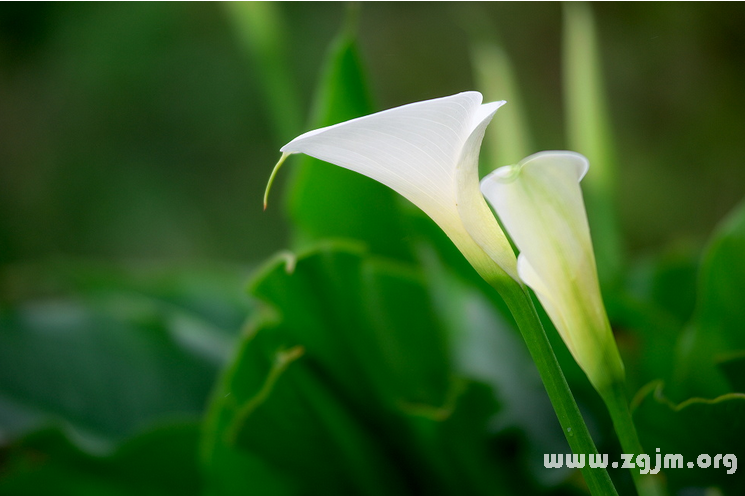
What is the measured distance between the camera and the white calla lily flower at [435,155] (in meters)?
0.07

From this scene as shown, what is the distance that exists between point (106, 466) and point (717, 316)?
162 mm

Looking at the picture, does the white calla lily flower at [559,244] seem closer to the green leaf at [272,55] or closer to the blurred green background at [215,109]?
the green leaf at [272,55]

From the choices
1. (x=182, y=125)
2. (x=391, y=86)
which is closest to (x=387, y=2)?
→ (x=391, y=86)

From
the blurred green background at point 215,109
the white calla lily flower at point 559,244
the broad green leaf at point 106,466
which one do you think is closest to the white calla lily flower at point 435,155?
the white calla lily flower at point 559,244

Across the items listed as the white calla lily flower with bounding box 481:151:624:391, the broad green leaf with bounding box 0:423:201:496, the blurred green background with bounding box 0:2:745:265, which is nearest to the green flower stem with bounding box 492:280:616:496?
the white calla lily flower with bounding box 481:151:624:391

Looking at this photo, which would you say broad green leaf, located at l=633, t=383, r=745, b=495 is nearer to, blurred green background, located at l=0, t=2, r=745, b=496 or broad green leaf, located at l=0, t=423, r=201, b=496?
blurred green background, located at l=0, t=2, r=745, b=496

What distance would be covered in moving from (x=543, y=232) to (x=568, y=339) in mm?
15

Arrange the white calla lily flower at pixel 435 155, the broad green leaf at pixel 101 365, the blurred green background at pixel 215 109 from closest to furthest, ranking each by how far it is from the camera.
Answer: the white calla lily flower at pixel 435 155
the broad green leaf at pixel 101 365
the blurred green background at pixel 215 109

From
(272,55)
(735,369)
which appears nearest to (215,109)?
(272,55)

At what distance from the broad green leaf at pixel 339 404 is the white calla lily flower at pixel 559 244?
2.4 inches

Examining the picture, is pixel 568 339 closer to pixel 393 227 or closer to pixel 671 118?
pixel 393 227

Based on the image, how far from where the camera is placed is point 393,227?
18cm

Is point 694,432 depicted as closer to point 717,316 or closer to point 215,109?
point 717,316

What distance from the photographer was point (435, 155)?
8cm
